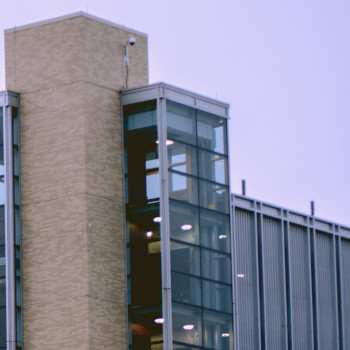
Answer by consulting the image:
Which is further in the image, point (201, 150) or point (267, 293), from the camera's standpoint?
point (267, 293)

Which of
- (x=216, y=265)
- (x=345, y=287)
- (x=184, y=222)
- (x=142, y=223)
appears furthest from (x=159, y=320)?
(x=345, y=287)

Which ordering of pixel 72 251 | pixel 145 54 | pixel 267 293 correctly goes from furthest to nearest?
pixel 267 293 → pixel 145 54 → pixel 72 251

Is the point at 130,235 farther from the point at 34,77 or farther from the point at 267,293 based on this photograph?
the point at 267,293

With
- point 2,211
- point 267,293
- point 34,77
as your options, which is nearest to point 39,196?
point 2,211

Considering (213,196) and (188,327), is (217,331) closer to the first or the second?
(188,327)

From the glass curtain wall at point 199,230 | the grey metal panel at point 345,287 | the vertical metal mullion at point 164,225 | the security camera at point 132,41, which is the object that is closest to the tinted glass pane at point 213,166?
the glass curtain wall at point 199,230

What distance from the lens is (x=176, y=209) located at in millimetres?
51344

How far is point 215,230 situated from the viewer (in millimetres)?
52875

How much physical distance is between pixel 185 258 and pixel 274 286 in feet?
39.6

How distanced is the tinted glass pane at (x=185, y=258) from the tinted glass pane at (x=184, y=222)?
31 centimetres

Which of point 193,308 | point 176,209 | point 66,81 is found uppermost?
point 66,81

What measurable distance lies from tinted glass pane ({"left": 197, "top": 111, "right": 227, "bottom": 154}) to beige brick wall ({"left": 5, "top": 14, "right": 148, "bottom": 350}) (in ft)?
10.5

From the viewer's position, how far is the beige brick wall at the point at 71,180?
49.5 m

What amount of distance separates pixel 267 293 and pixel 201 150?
11512 millimetres
